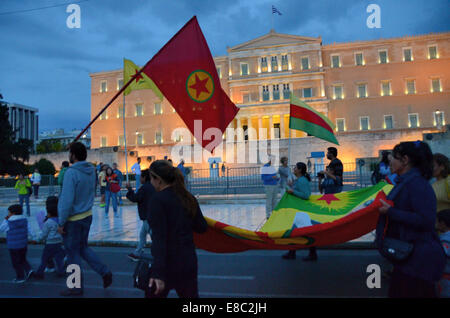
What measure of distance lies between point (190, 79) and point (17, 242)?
3806 millimetres

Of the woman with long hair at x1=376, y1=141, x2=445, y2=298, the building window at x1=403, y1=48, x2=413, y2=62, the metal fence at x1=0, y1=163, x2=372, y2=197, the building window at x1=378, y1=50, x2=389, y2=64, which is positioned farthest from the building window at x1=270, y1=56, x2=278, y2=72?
the woman with long hair at x1=376, y1=141, x2=445, y2=298

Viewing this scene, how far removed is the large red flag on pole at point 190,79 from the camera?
5516 millimetres

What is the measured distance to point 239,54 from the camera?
47531mm

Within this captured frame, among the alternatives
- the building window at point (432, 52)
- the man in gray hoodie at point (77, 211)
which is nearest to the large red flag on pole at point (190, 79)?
the man in gray hoodie at point (77, 211)

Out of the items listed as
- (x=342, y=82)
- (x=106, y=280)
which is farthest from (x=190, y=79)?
(x=342, y=82)

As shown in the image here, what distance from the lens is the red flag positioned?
5.52 metres

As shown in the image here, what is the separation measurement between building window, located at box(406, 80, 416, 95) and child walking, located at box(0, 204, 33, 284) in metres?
49.8

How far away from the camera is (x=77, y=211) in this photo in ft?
13.0

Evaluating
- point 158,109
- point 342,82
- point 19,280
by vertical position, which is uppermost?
point 342,82

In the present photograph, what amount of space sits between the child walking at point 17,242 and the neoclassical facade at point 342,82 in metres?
40.5

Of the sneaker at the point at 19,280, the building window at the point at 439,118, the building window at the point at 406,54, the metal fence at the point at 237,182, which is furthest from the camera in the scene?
the building window at the point at 406,54

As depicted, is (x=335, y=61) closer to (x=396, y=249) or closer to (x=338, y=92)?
(x=338, y=92)

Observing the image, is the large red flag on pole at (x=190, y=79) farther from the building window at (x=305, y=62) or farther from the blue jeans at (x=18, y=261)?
the building window at (x=305, y=62)

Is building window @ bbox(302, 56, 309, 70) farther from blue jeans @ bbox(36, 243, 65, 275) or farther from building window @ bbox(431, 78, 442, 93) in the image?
blue jeans @ bbox(36, 243, 65, 275)
